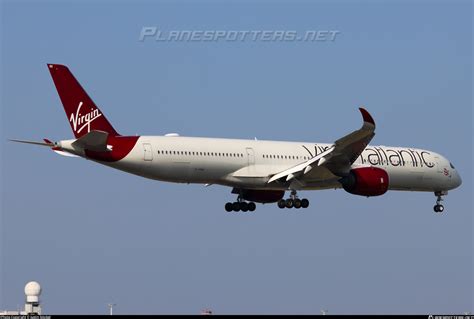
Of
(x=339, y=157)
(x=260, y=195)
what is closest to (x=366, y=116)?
(x=339, y=157)

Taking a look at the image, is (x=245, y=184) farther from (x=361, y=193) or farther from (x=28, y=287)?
(x=28, y=287)

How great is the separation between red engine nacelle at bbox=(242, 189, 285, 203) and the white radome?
45.4ft

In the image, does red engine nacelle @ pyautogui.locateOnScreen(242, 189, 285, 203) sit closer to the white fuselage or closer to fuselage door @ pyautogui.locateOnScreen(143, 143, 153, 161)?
the white fuselage

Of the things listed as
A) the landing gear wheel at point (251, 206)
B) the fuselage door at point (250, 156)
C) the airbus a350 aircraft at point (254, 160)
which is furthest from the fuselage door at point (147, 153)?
the landing gear wheel at point (251, 206)

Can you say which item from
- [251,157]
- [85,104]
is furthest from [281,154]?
[85,104]

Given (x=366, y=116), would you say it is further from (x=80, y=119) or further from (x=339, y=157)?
(x=80, y=119)

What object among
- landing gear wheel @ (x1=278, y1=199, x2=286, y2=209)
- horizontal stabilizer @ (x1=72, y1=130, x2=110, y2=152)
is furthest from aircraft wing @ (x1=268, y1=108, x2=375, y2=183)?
horizontal stabilizer @ (x1=72, y1=130, x2=110, y2=152)

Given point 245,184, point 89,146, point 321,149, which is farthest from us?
point 321,149

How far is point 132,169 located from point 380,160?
1687 cm

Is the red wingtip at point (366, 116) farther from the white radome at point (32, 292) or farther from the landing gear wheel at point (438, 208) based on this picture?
the white radome at point (32, 292)

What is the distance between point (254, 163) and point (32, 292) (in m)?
16.3

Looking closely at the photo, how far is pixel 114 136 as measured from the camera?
6388 centimetres

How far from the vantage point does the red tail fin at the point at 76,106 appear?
6425cm

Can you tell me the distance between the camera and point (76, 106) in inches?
2537
